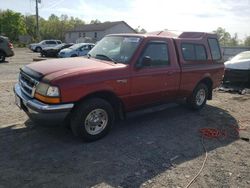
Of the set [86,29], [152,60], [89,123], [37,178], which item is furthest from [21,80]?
[86,29]

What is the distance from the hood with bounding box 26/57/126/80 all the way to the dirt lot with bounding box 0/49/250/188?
1.24 meters

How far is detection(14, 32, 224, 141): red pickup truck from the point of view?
4.58m

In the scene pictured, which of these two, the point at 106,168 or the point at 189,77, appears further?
the point at 189,77

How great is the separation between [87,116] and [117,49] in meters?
1.69

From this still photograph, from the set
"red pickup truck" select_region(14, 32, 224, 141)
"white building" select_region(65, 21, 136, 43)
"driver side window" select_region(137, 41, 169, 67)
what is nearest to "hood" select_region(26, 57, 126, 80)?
"red pickup truck" select_region(14, 32, 224, 141)

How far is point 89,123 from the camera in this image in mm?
5043

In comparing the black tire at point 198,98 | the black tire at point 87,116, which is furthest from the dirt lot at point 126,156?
the black tire at point 198,98

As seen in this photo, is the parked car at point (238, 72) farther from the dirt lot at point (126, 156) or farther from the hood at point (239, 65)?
the dirt lot at point (126, 156)

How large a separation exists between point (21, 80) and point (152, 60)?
8.60 feet

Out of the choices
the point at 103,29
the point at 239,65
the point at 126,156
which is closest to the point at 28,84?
the point at 126,156

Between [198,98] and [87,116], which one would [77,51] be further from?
[87,116]

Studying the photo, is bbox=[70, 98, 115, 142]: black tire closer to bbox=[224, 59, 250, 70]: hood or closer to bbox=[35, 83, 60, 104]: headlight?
bbox=[35, 83, 60, 104]: headlight

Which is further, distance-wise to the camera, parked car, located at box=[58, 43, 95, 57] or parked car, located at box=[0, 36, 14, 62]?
parked car, located at box=[58, 43, 95, 57]

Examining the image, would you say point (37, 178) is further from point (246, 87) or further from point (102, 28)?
point (102, 28)
